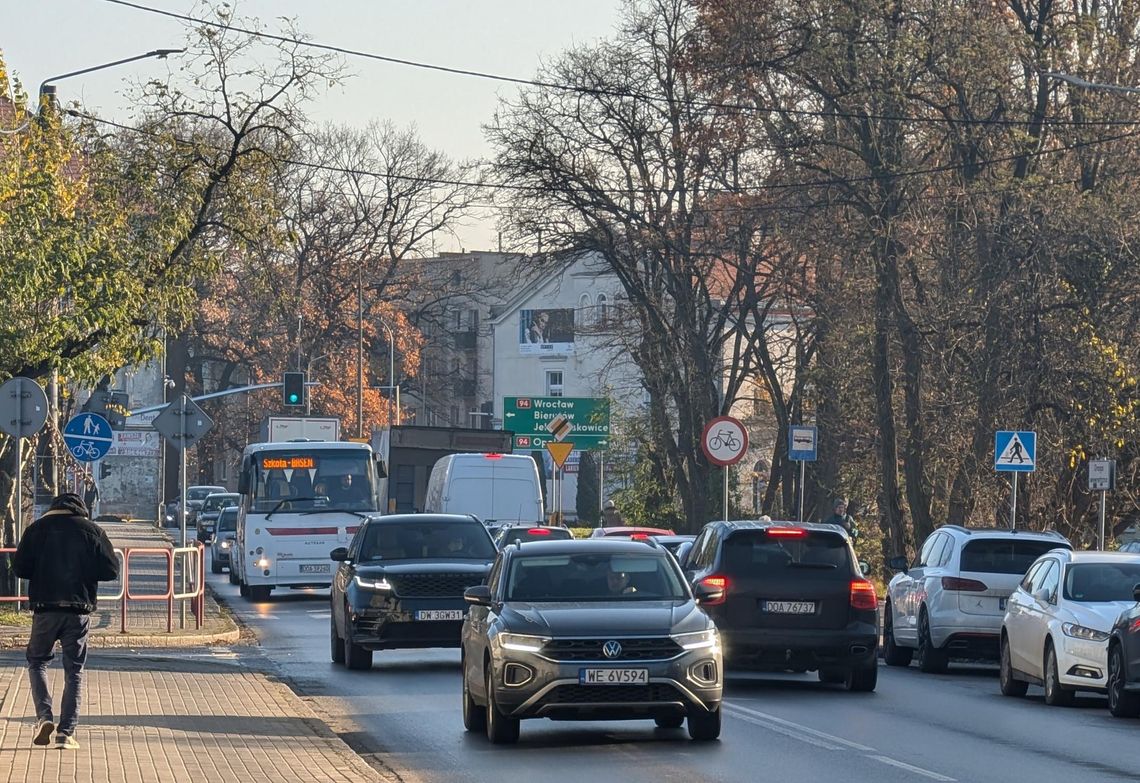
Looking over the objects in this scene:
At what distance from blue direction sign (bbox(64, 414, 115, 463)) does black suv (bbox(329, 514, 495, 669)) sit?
648 cm

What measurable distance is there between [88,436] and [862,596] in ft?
42.3

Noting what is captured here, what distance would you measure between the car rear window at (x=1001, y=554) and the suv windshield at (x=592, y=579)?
8.37 meters

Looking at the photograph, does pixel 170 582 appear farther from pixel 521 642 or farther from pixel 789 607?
pixel 521 642

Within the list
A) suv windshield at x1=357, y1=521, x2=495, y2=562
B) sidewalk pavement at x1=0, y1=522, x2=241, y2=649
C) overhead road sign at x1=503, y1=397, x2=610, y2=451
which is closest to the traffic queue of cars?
suv windshield at x1=357, y1=521, x2=495, y2=562

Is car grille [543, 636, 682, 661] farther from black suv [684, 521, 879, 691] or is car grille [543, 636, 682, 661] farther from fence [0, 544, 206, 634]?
fence [0, 544, 206, 634]

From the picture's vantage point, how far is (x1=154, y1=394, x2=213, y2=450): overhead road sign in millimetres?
28109

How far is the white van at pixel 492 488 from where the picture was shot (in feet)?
130

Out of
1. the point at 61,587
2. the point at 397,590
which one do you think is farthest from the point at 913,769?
the point at 397,590

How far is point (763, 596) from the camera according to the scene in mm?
19000

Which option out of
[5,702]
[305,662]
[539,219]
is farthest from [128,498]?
[5,702]

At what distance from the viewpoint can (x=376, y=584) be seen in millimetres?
21109

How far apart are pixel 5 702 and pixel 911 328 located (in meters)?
23.2

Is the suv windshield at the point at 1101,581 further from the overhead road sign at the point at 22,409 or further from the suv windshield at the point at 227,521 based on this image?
the suv windshield at the point at 227,521

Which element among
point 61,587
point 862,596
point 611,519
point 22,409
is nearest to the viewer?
point 61,587
